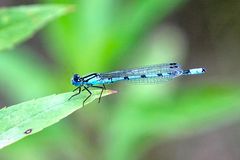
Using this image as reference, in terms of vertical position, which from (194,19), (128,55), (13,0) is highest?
(194,19)

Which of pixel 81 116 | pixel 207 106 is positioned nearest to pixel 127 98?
pixel 81 116

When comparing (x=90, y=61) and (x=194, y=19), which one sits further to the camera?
(x=194, y=19)

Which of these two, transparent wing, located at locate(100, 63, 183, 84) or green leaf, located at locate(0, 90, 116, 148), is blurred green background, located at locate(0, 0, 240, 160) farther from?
green leaf, located at locate(0, 90, 116, 148)

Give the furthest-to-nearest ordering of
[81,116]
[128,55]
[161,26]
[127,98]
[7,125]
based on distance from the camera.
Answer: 1. [161,26]
2. [128,55]
3. [127,98]
4. [81,116]
5. [7,125]

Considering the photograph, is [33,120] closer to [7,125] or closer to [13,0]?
[7,125]

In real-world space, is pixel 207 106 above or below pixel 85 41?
below

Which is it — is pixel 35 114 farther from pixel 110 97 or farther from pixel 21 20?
pixel 110 97

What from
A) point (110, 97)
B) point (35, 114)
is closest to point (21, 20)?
point (35, 114)

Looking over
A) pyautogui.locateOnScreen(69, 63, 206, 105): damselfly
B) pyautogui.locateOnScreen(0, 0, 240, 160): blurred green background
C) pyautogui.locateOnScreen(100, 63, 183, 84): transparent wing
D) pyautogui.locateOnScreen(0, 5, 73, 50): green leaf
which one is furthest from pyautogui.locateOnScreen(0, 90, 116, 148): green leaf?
pyautogui.locateOnScreen(0, 0, 240, 160): blurred green background

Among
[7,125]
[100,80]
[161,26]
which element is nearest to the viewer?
[7,125]
